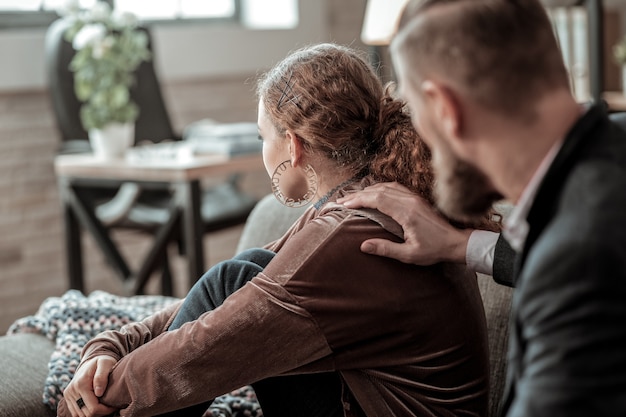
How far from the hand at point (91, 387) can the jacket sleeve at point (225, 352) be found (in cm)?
4

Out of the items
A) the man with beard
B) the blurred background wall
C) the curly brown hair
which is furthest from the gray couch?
the blurred background wall

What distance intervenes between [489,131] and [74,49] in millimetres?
2799

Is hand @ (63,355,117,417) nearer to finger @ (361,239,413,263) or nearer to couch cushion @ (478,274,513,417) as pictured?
finger @ (361,239,413,263)

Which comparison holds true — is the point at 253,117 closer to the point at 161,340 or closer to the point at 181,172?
the point at 181,172

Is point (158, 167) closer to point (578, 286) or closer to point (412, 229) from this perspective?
point (412, 229)

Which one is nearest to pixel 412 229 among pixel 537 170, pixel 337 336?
pixel 337 336

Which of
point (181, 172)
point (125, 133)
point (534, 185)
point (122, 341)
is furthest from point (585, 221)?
point (125, 133)

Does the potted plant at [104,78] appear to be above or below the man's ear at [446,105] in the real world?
below

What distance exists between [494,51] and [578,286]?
217 millimetres

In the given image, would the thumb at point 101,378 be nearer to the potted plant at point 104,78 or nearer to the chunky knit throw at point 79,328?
the chunky knit throw at point 79,328

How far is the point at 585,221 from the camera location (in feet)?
2.59

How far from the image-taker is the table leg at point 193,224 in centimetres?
286

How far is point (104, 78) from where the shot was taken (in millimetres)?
3162

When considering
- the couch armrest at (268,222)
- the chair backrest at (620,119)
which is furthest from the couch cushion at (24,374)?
the chair backrest at (620,119)
